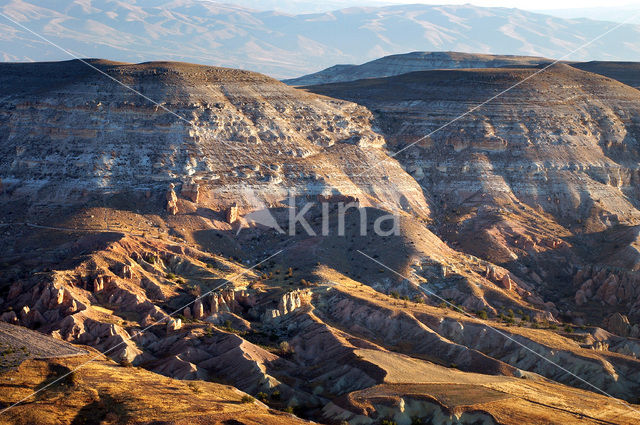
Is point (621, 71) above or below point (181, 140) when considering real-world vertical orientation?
above

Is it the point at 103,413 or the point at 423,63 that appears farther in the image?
the point at 423,63

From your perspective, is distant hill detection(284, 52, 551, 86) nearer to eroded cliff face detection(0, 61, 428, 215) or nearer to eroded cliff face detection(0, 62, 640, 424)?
eroded cliff face detection(0, 62, 640, 424)

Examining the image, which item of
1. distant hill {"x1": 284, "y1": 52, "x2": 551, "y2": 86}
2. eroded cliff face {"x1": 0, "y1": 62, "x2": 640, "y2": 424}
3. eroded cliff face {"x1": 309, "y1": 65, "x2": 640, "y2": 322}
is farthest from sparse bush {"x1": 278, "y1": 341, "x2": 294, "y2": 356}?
distant hill {"x1": 284, "y1": 52, "x2": 551, "y2": 86}

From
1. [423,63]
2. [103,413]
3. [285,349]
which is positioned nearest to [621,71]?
[423,63]

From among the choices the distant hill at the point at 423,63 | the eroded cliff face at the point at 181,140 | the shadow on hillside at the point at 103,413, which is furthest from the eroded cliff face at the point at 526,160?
the distant hill at the point at 423,63

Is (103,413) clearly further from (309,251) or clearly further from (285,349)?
(309,251)

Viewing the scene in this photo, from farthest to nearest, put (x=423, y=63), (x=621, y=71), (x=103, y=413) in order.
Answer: (x=423, y=63)
(x=621, y=71)
(x=103, y=413)

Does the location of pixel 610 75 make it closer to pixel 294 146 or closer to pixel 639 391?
pixel 294 146

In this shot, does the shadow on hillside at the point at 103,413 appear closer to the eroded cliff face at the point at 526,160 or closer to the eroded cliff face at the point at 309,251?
the eroded cliff face at the point at 309,251

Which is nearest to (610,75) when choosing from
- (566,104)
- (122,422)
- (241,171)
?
(566,104)

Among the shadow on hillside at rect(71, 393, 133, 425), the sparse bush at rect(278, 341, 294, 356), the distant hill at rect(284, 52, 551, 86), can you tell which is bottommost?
the sparse bush at rect(278, 341, 294, 356)

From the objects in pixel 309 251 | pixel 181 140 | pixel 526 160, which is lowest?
pixel 309 251
